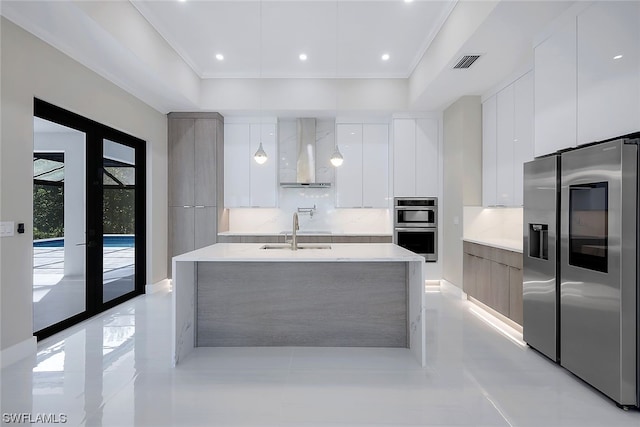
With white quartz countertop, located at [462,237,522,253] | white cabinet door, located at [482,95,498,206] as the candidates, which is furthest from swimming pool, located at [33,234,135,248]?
white cabinet door, located at [482,95,498,206]

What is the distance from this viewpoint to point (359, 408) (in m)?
2.28

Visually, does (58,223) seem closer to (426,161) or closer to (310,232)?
(310,232)

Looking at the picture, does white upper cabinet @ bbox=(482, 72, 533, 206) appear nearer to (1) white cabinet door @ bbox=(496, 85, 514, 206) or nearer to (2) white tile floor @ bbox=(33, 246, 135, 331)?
(1) white cabinet door @ bbox=(496, 85, 514, 206)

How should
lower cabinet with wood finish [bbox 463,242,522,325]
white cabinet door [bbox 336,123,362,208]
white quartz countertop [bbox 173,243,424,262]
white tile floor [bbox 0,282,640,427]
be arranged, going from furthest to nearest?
white cabinet door [bbox 336,123,362,208]
lower cabinet with wood finish [bbox 463,242,522,325]
white quartz countertop [bbox 173,243,424,262]
white tile floor [bbox 0,282,640,427]

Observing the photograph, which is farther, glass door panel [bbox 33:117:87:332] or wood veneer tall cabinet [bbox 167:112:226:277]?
wood veneer tall cabinet [bbox 167:112:226:277]

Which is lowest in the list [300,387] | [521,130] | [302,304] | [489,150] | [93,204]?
[300,387]

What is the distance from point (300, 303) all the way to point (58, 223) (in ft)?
8.87

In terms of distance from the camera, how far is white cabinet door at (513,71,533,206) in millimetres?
3963

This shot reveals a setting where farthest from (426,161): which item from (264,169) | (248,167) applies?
(248,167)

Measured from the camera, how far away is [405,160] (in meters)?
5.80

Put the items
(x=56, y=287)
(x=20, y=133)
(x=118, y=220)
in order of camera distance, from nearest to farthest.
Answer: (x=20, y=133) < (x=56, y=287) < (x=118, y=220)

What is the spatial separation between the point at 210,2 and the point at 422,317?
11.8ft

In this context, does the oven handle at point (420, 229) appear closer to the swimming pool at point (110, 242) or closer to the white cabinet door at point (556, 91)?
the white cabinet door at point (556, 91)

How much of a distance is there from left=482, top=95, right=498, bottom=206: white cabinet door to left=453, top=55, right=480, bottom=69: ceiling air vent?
1029 mm
